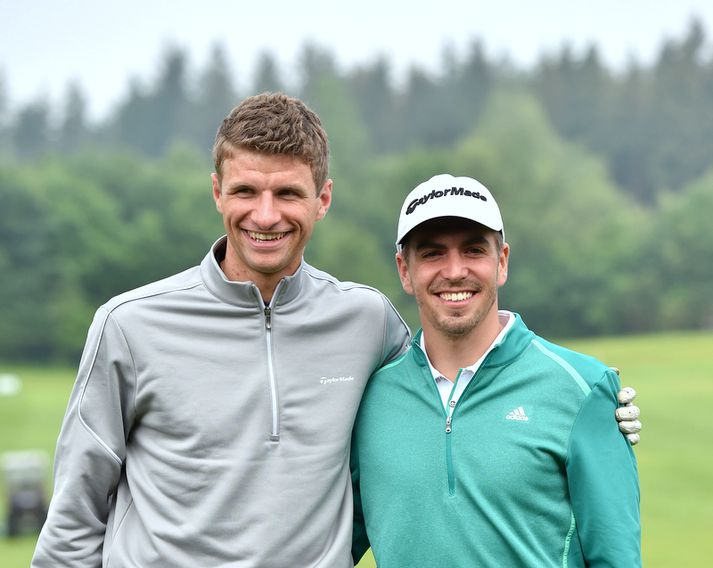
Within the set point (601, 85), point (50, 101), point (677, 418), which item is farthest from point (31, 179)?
point (677, 418)

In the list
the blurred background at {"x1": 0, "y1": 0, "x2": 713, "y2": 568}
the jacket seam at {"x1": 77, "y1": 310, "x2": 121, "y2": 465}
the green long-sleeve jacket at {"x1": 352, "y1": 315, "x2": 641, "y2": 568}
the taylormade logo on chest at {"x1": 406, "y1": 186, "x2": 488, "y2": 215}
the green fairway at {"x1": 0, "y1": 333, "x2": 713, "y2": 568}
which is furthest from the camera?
the blurred background at {"x1": 0, "y1": 0, "x2": 713, "y2": 568}

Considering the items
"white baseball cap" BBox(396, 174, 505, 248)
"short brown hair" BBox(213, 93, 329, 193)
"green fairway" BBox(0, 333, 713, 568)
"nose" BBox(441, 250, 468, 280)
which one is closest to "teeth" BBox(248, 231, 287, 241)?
"short brown hair" BBox(213, 93, 329, 193)

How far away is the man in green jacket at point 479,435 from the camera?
3.18m

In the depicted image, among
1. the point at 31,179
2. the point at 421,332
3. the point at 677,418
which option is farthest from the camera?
the point at 31,179

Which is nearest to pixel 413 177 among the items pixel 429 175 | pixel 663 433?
pixel 429 175

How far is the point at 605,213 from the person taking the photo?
2601 inches

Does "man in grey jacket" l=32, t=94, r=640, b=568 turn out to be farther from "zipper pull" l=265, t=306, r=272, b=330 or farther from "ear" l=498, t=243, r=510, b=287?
"ear" l=498, t=243, r=510, b=287

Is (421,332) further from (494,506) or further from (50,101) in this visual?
(50,101)

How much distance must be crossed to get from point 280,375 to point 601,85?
79.7 meters

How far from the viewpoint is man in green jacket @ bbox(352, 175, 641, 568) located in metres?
3.18

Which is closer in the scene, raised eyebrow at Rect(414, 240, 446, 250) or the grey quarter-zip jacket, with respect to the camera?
the grey quarter-zip jacket

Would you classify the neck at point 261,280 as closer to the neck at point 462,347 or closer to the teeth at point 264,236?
the teeth at point 264,236

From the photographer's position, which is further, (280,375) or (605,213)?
(605,213)

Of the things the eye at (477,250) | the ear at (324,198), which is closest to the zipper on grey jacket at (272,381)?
the ear at (324,198)
